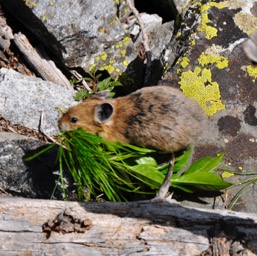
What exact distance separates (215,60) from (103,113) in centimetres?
137

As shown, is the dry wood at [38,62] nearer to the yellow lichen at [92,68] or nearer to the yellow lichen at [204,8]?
the yellow lichen at [92,68]

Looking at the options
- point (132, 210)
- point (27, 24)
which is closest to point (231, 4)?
point (27, 24)

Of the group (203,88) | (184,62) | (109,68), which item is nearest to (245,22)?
(184,62)

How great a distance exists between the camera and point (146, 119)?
19.0 feet

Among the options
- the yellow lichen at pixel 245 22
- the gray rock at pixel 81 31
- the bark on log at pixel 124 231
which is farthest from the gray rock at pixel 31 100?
the yellow lichen at pixel 245 22

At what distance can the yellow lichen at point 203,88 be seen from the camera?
6.14 meters

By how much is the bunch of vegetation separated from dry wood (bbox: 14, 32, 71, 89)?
1369 mm

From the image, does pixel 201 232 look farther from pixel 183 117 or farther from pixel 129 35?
pixel 129 35

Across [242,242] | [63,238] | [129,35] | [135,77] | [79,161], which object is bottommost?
[242,242]

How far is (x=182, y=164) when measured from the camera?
18.9 ft

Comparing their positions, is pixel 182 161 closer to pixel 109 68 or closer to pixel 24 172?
pixel 24 172

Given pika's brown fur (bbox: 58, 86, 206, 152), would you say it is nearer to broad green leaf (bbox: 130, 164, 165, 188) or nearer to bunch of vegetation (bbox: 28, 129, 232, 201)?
bunch of vegetation (bbox: 28, 129, 232, 201)

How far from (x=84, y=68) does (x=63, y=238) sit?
276 centimetres

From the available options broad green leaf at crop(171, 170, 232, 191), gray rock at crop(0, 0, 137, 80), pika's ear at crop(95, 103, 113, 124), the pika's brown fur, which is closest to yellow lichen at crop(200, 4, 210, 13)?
gray rock at crop(0, 0, 137, 80)
